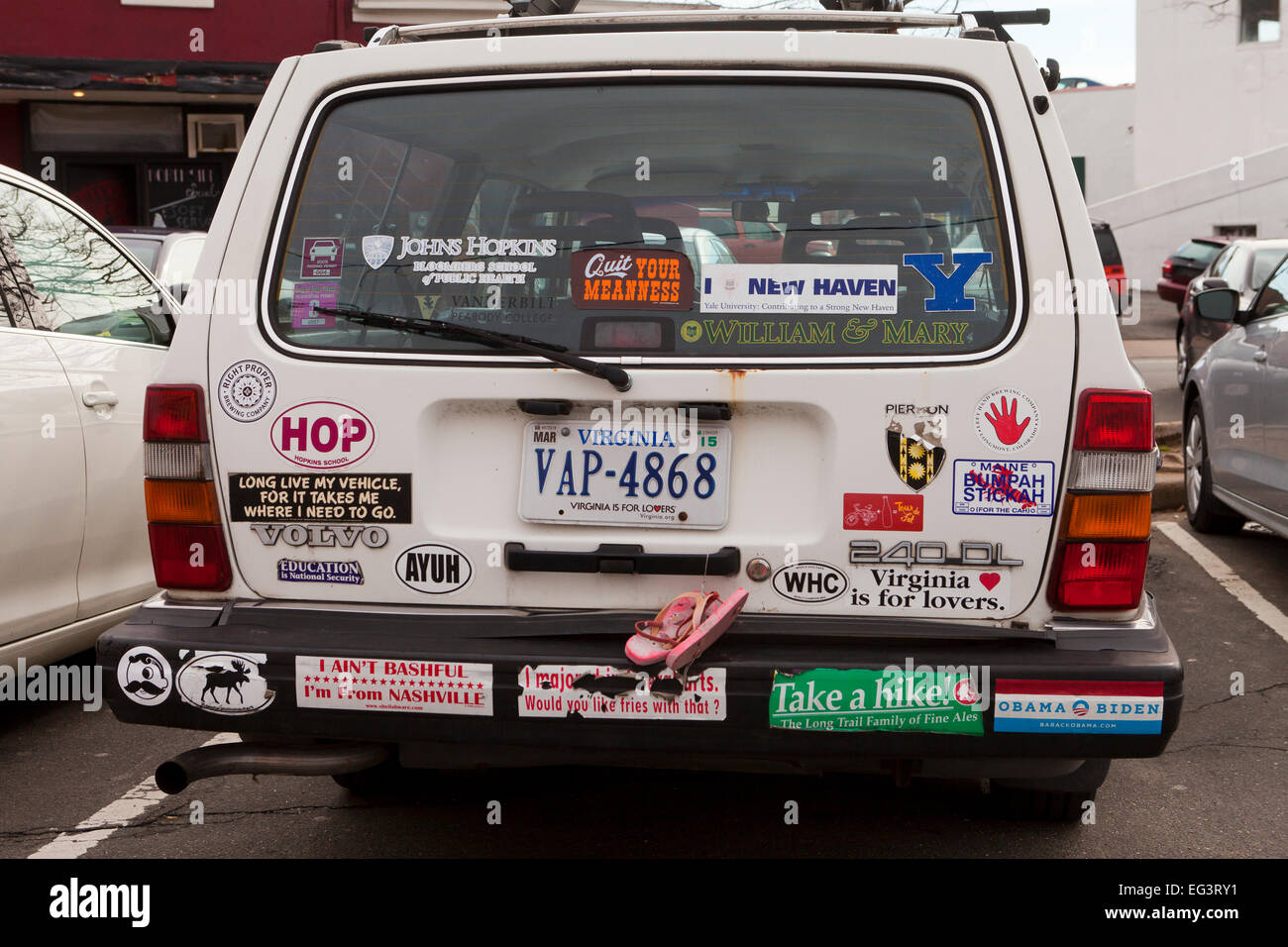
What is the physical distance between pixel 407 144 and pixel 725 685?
1426 mm

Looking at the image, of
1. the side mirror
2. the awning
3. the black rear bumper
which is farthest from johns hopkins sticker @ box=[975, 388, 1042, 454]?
the awning

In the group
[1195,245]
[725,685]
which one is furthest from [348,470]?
[1195,245]

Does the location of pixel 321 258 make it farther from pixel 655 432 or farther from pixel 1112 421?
pixel 1112 421

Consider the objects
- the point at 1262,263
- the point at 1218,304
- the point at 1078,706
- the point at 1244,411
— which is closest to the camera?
the point at 1078,706

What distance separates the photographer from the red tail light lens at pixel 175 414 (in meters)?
3.06

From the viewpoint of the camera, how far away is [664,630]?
9.23ft

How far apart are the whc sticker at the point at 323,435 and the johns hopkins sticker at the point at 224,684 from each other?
0.45m

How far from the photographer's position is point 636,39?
10.0ft

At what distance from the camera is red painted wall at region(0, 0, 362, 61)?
1466cm

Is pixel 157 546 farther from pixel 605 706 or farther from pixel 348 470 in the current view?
pixel 605 706

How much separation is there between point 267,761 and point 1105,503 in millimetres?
1868

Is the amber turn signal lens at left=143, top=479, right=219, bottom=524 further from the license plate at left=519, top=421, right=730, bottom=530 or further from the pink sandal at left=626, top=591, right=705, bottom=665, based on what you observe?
the pink sandal at left=626, top=591, right=705, bottom=665

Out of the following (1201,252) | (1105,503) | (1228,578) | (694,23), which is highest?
(1201,252)

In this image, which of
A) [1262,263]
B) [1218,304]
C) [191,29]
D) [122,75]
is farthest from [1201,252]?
[1218,304]
